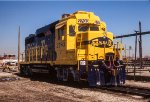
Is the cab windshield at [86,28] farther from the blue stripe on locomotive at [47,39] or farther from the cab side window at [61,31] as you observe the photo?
the blue stripe on locomotive at [47,39]

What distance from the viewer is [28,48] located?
25.4 metres

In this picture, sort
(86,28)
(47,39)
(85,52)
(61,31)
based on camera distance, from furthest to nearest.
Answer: (47,39) < (61,31) < (86,28) < (85,52)

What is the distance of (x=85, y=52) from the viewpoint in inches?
575

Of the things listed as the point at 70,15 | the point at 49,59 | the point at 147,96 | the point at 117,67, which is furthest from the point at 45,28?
the point at 147,96

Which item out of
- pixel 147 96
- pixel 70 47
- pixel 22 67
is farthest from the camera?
pixel 22 67

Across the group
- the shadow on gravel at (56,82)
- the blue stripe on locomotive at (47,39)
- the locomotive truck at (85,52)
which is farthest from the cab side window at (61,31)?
the shadow on gravel at (56,82)

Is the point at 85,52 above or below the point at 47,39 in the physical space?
below

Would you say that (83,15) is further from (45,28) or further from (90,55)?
(45,28)

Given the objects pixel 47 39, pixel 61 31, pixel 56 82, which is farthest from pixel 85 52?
pixel 47 39

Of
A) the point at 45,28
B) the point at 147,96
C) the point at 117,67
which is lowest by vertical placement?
the point at 147,96

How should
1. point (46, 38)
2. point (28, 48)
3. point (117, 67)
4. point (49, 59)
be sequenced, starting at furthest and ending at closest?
point (28, 48) → point (46, 38) → point (49, 59) → point (117, 67)

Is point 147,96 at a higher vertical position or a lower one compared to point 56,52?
lower

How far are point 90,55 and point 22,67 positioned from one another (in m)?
14.1

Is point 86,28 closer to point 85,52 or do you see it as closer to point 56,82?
point 85,52
